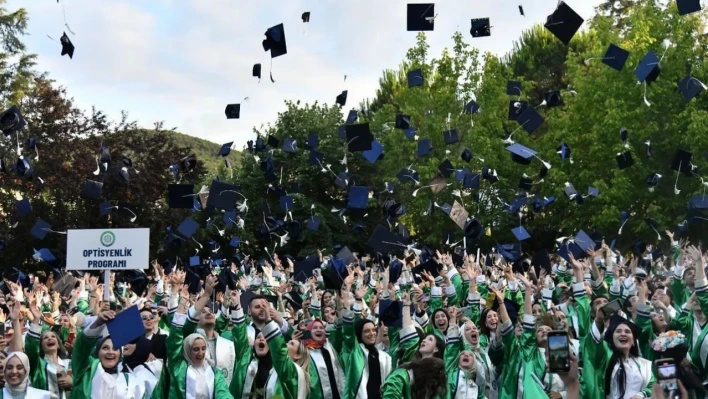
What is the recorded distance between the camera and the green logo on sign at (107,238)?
37.6ft

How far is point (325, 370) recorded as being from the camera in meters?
6.83

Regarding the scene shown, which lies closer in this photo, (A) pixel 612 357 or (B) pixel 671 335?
(B) pixel 671 335

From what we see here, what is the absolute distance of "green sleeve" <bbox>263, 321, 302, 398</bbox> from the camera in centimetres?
599

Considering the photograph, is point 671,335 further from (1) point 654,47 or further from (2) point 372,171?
(2) point 372,171

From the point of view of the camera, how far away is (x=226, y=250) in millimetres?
32906

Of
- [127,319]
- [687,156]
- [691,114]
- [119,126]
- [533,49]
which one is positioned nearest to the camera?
[127,319]

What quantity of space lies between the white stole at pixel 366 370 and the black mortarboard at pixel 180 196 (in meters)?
7.32

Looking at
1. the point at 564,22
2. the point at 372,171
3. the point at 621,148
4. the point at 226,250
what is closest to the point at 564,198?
the point at 621,148

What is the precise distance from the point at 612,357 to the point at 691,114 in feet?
62.7

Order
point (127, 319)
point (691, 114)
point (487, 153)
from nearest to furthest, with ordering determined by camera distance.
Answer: point (127, 319) → point (691, 114) → point (487, 153)

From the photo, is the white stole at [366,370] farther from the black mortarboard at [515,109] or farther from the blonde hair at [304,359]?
the black mortarboard at [515,109]

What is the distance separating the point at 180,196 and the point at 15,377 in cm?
846

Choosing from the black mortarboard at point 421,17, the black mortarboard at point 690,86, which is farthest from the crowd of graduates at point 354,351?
the black mortarboard at point 690,86

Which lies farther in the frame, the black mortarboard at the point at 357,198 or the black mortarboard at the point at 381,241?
the black mortarboard at the point at 357,198
